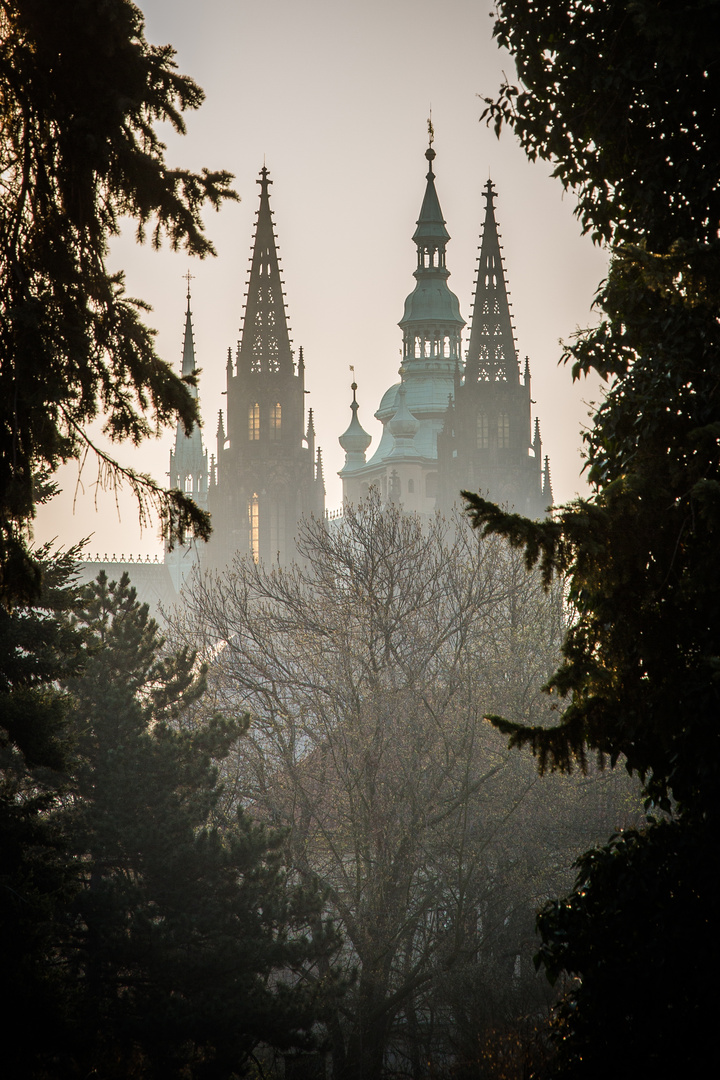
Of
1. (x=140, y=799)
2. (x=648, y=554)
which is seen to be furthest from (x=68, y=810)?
(x=648, y=554)

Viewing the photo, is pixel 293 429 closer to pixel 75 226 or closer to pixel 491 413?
pixel 491 413

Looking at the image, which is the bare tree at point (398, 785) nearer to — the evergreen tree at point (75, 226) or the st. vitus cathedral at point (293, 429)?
the evergreen tree at point (75, 226)

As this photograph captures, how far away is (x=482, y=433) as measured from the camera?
9106 cm

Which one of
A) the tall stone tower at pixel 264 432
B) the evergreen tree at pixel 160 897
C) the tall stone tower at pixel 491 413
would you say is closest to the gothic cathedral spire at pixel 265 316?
the tall stone tower at pixel 264 432

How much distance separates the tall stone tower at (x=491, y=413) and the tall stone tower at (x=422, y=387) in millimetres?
6189

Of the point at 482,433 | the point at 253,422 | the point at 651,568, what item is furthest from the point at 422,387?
the point at 651,568

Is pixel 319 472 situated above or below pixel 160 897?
above

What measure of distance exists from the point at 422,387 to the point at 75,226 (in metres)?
95.8

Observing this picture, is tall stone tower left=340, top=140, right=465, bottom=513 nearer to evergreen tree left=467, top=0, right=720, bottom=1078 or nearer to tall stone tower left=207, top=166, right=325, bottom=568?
tall stone tower left=207, top=166, right=325, bottom=568

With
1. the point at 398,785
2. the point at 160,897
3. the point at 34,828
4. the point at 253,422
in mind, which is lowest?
the point at 160,897

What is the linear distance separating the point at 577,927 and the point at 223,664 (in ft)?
65.3

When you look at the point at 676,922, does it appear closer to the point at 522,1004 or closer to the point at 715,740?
the point at 715,740

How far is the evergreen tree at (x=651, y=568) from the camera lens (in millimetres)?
7879

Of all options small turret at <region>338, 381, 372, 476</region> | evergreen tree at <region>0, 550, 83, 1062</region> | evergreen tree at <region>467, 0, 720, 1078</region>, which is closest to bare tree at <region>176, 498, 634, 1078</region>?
evergreen tree at <region>0, 550, 83, 1062</region>
